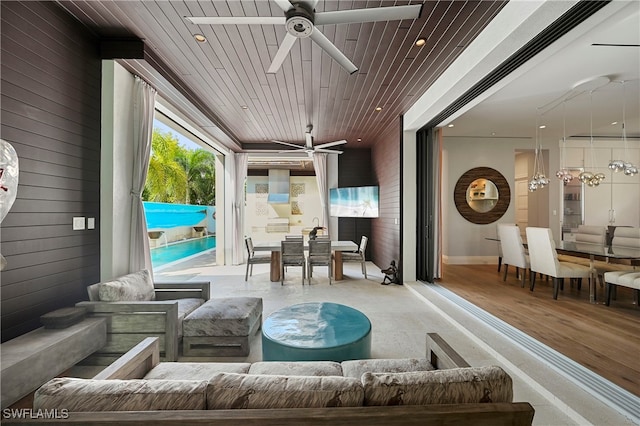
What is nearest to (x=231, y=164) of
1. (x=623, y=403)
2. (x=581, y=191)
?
(x=623, y=403)

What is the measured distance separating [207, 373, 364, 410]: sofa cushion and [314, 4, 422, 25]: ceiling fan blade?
6.69ft

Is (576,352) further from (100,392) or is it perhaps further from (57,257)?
(57,257)

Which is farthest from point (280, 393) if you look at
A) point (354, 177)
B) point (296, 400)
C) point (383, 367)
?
point (354, 177)

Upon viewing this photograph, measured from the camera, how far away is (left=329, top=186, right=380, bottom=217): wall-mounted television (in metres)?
6.50

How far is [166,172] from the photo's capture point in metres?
8.62

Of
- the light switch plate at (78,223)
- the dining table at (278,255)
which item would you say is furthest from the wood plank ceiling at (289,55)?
the dining table at (278,255)

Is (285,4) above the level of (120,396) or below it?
above

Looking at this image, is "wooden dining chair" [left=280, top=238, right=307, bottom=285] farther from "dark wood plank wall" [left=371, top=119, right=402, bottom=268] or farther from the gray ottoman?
the gray ottoman

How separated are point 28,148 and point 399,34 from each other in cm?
326

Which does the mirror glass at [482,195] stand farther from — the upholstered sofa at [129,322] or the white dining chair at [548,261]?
the upholstered sofa at [129,322]

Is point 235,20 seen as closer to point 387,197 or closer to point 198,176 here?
point 387,197

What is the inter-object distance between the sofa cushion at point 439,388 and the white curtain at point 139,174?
9.90ft

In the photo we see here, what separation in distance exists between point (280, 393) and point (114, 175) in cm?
295

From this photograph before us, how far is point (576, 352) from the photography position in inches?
94.3
